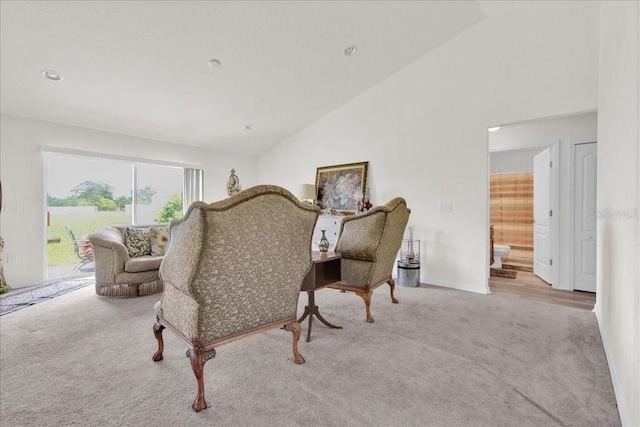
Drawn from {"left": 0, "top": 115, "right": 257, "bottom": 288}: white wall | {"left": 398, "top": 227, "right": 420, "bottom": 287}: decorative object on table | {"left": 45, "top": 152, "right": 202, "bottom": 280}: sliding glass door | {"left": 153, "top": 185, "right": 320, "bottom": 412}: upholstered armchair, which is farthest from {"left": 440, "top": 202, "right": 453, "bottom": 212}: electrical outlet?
{"left": 0, "top": 115, "right": 257, "bottom": 288}: white wall

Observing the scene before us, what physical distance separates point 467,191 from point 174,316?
367 cm

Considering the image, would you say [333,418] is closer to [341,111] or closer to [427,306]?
[427,306]

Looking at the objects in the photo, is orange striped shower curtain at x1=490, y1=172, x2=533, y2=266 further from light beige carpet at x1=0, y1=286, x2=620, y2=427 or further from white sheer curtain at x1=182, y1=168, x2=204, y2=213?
white sheer curtain at x1=182, y1=168, x2=204, y2=213

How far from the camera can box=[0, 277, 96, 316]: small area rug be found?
3197 millimetres

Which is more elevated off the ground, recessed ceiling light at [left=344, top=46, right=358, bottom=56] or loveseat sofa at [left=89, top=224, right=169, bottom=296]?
recessed ceiling light at [left=344, top=46, right=358, bottom=56]

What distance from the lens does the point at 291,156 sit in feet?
19.9

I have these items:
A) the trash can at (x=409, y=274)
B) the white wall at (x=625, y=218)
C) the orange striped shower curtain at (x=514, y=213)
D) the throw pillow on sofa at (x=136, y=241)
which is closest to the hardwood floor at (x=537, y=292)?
the trash can at (x=409, y=274)

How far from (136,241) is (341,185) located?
3221 millimetres

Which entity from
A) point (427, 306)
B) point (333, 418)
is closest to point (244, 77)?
point (427, 306)

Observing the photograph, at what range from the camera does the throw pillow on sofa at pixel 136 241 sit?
12.8 feet

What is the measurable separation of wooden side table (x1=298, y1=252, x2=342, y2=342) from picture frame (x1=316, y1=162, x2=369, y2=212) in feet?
7.47

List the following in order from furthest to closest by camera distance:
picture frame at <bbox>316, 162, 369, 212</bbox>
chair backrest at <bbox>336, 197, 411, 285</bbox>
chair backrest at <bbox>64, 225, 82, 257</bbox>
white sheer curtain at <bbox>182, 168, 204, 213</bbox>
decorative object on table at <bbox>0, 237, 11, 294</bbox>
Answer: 1. white sheer curtain at <bbox>182, 168, 204, 213</bbox>
2. picture frame at <bbox>316, 162, 369, 212</bbox>
3. chair backrest at <bbox>64, 225, 82, 257</bbox>
4. decorative object on table at <bbox>0, 237, 11, 294</bbox>
5. chair backrest at <bbox>336, 197, 411, 285</bbox>

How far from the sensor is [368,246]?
9.18 feet

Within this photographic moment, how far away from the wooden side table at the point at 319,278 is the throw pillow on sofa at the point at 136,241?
2583mm
